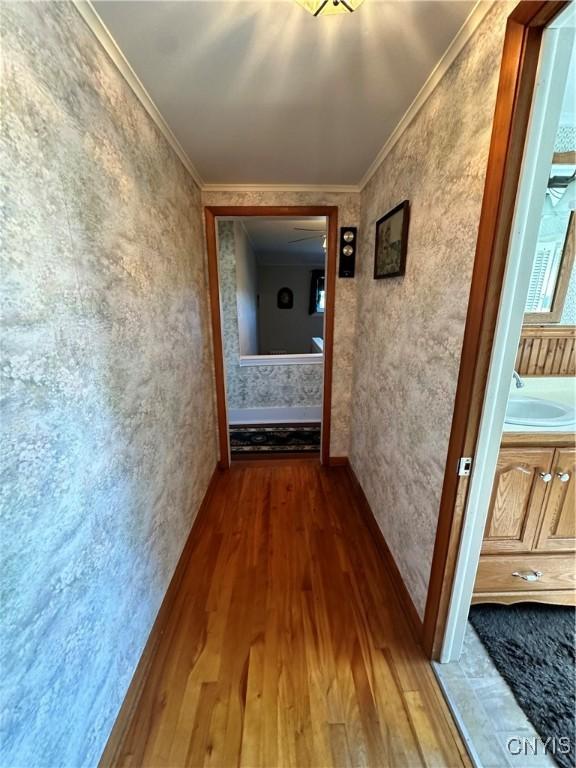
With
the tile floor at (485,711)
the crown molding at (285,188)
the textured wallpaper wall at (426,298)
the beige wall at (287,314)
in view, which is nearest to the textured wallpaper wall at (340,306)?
the crown molding at (285,188)

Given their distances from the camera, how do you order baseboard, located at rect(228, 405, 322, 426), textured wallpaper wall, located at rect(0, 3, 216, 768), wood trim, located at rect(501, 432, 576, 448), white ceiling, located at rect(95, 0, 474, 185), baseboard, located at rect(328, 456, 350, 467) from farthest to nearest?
baseboard, located at rect(228, 405, 322, 426) < baseboard, located at rect(328, 456, 350, 467) < wood trim, located at rect(501, 432, 576, 448) < white ceiling, located at rect(95, 0, 474, 185) < textured wallpaper wall, located at rect(0, 3, 216, 768)

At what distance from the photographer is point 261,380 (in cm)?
390

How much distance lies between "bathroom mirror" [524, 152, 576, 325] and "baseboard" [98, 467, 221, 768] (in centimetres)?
227

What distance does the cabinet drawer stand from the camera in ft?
4.59

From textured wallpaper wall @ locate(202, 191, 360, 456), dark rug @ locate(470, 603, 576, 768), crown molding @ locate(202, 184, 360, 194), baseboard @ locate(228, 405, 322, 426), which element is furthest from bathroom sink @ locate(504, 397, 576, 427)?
baseboard @ locate(228, 405, 322, 426)

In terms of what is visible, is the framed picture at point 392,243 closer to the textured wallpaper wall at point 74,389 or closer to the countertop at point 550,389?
the countertop at point 550,389

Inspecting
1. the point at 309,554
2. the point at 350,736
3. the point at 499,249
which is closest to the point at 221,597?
the point at 309,554

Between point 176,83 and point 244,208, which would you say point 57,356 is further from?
point 244,208

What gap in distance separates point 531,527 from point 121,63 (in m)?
2.42

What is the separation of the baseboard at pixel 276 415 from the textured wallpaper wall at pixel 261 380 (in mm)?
54

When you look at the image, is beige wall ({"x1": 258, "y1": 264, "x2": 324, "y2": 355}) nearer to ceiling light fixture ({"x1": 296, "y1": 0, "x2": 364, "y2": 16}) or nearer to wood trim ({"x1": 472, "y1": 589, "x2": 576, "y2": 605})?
wood trim ({"x1": 472, "y1": 589, "x2": 576, "y2": 605})

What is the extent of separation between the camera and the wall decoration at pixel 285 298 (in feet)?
24.1

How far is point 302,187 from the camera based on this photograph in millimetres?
2211

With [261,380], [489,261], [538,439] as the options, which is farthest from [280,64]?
[261,380]
